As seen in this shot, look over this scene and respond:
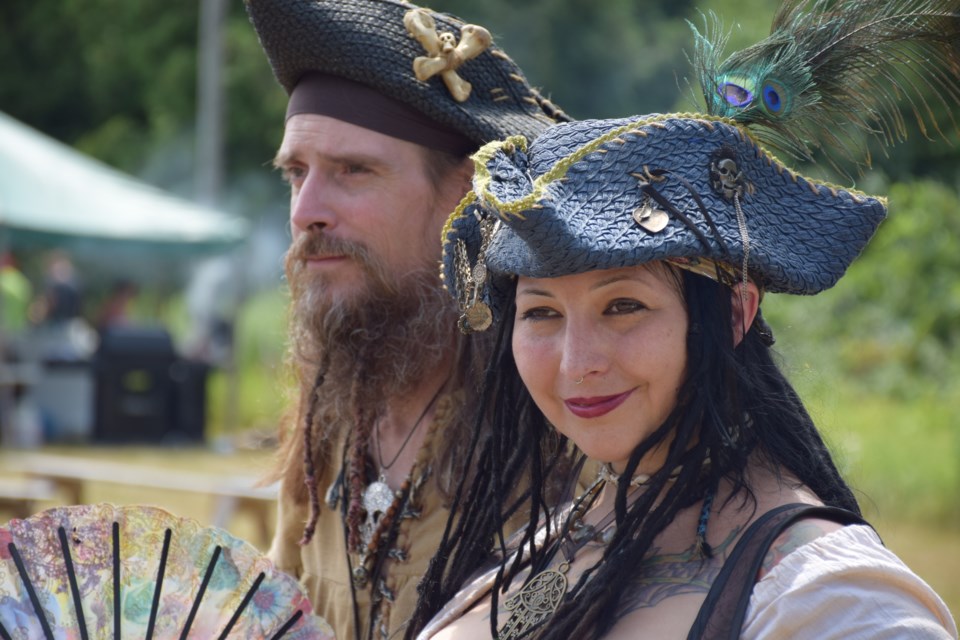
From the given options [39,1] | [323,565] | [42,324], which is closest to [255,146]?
[39,1]

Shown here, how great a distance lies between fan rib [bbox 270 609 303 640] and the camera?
6.34 feet

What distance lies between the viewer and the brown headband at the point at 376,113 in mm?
2453

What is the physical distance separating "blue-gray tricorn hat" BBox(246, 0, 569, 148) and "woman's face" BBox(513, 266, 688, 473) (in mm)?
813

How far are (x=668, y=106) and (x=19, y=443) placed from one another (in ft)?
23.0

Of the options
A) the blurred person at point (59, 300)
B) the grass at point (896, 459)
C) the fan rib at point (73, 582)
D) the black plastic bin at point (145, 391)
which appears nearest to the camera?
the fan rib at point (73, 582)

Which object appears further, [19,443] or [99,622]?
[19,443]

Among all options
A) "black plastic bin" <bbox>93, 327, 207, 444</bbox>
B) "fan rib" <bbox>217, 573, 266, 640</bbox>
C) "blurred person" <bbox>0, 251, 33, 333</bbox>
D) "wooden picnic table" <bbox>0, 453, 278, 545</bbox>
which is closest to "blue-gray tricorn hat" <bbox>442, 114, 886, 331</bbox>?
"fan rib" <bbox>217, 573, 266, 640</bbox>

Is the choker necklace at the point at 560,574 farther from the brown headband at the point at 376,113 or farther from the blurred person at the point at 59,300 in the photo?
the blurred person at the point at 59,300

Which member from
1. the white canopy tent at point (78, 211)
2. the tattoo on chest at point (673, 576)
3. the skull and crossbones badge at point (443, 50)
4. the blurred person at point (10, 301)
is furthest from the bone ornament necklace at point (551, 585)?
the blurred person at point (10, 301)

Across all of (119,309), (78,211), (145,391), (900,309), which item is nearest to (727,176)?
(900,309)

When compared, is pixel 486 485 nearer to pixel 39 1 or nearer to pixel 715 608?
pixel 715 608

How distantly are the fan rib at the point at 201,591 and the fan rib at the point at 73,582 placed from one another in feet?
0.50

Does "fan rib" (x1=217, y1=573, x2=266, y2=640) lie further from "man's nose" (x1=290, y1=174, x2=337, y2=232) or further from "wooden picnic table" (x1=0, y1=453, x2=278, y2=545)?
"wooden picnic table" (x1=0, y1=453, x2=278, y2=545)

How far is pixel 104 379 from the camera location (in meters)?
11.9
